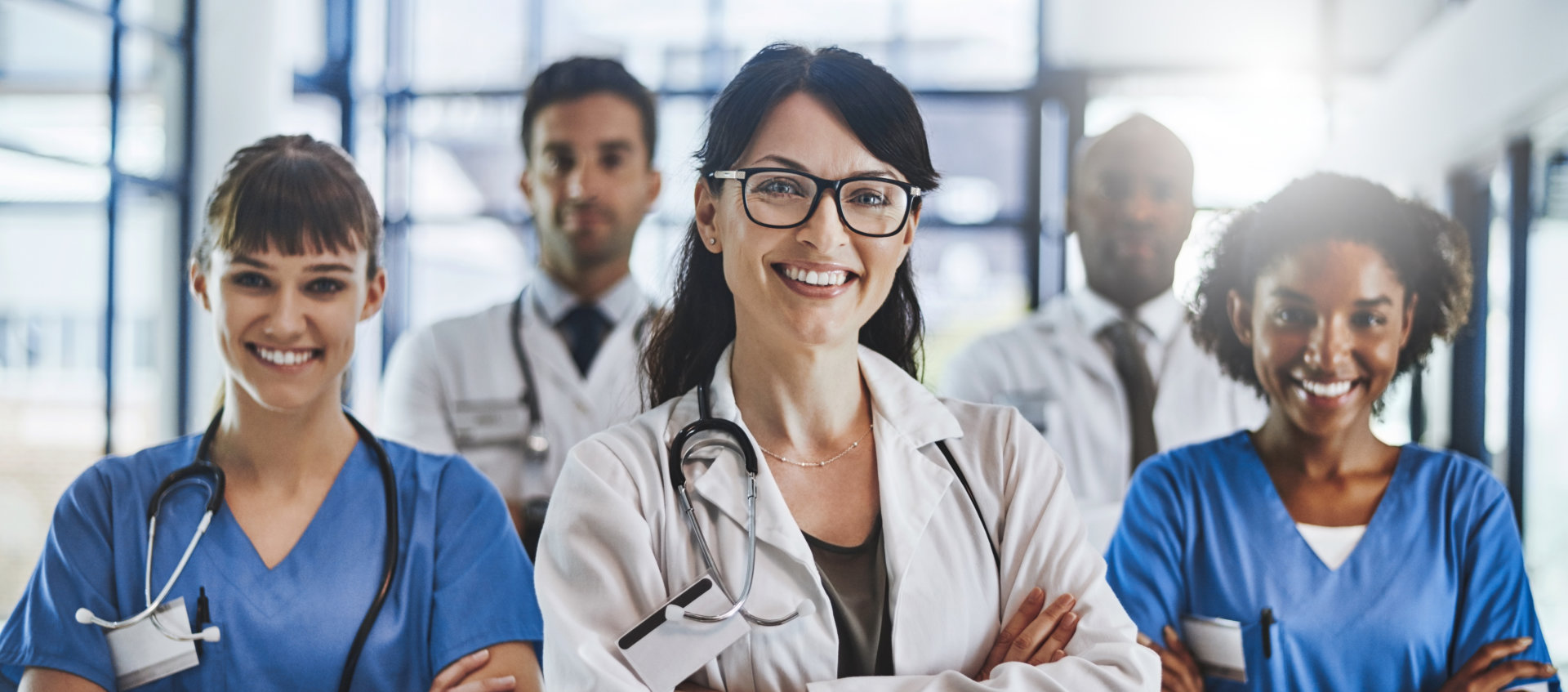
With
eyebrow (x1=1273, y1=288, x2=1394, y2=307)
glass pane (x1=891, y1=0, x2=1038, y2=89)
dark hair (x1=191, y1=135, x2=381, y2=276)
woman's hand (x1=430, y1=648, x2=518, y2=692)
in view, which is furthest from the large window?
eyebrow (x1=1273, y1=288, x2=1394, y2=307)

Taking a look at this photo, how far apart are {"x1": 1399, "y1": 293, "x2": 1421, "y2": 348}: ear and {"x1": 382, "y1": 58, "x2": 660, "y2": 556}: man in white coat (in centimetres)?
139

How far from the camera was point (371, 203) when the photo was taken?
162 cm

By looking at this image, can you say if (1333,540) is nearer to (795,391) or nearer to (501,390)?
(795,391)

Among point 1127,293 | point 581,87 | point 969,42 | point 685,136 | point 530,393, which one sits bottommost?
point 530,393

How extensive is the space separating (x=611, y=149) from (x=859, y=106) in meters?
1.22

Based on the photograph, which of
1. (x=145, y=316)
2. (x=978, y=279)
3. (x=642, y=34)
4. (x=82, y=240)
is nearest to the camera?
(x=82, y=240)

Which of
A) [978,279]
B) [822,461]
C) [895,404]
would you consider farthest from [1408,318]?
[978,279]

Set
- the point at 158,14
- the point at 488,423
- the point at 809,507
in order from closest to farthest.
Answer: the point at 809,507
the point at 488,423
the point at 158,14

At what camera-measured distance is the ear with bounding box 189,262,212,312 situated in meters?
1.57

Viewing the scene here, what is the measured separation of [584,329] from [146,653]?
4.05 feet

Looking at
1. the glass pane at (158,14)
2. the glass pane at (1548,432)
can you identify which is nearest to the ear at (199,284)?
the glass pane at (158,14)

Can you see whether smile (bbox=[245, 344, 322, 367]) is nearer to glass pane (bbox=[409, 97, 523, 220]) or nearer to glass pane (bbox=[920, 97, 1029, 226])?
glass pane (bbox=[920, 97, 1029, 226])

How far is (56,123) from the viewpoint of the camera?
4262mm

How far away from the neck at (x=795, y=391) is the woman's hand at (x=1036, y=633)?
0.31 meters
